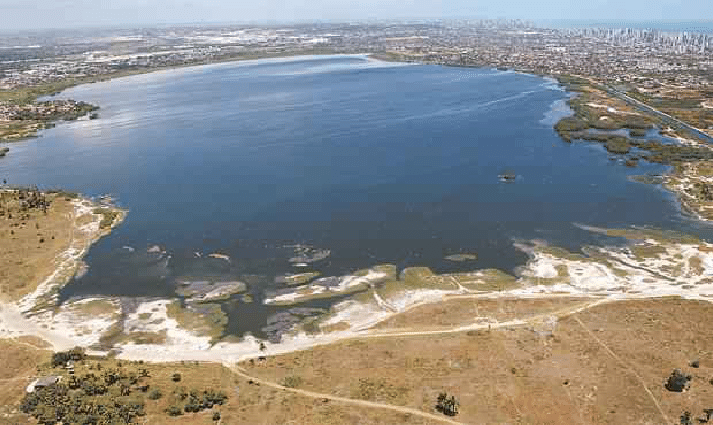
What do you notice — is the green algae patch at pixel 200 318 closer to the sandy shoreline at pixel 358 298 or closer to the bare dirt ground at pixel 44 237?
the sandy shoreline at pixel 358 298

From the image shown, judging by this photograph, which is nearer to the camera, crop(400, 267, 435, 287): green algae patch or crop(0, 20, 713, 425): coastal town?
crop(0, 20, 713, 425): coastal town

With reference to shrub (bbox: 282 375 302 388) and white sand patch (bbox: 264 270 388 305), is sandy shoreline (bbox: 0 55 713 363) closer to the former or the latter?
white sand patch (bbox: 264 270 388 305)

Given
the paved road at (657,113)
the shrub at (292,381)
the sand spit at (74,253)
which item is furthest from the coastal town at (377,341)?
the paved road at (657,113)

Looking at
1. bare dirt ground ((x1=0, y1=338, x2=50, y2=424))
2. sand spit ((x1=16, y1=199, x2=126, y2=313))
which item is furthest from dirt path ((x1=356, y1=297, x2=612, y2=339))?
sand spit ((x1=16, y1=199, x2=126, y2=313))

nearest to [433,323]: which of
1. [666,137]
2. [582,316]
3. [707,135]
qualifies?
[582,316]

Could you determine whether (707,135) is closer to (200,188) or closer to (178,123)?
(200,188)

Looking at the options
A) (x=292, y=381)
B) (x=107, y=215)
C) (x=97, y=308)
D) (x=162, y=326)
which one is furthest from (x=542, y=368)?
(x=107, y=215)
